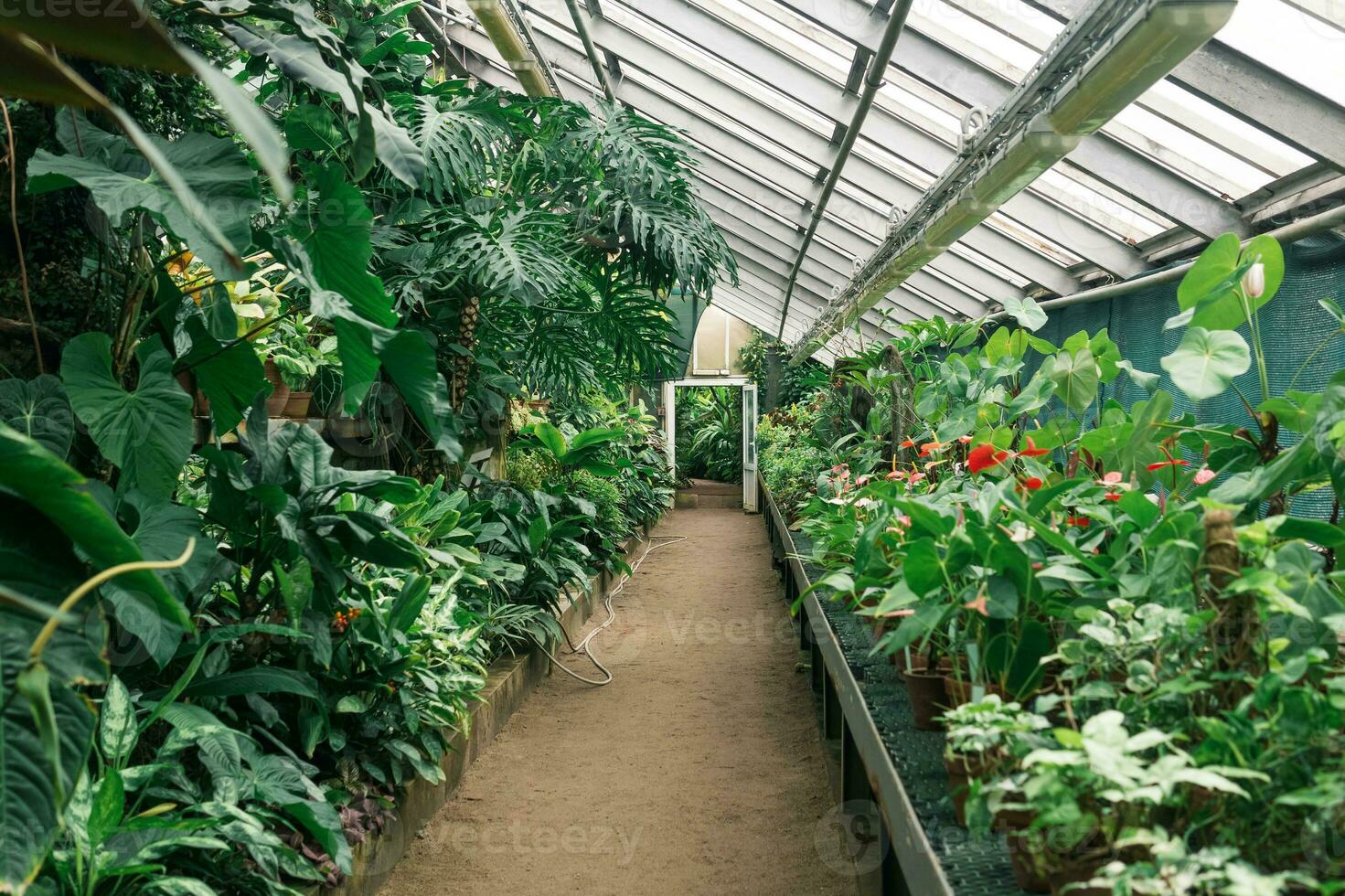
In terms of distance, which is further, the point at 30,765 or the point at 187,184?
the point at 187,184

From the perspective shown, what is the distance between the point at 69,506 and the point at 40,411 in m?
1.03

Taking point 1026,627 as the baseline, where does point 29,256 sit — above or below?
above

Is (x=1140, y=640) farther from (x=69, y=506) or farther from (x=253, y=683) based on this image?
(x=253, y=683)

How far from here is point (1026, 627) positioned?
1.79 m

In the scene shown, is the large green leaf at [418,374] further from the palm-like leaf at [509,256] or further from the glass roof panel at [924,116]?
the glass roof panel at [924,116]

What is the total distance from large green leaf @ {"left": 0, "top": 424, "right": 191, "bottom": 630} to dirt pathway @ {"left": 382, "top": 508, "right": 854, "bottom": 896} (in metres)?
2.07

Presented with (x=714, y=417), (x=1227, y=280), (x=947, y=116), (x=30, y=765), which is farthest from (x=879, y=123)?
(x=714, y=417)

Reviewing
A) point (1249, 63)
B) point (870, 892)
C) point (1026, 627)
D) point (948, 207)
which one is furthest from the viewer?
point (948, 207)

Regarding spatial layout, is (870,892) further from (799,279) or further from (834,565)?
(799,279)

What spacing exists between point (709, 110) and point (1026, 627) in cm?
501

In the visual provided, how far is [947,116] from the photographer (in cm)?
443

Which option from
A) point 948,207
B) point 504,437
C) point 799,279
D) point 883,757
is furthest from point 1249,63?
point 799,279

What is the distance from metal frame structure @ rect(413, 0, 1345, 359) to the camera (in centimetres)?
289

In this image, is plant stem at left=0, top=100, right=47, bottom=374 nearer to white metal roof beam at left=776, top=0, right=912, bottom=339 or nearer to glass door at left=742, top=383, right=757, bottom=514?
white metal roof beam at left=776, top=0, right=912, bottom=339
